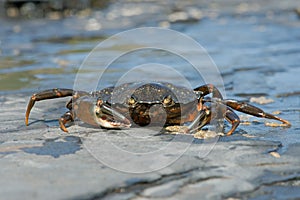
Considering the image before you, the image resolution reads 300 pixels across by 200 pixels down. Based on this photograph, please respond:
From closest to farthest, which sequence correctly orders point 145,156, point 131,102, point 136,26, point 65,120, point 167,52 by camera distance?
point 145,156 < point 131,102 < point 65,120 < point 167,52 < point 136,26

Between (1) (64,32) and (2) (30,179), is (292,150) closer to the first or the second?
(2) (30,179)

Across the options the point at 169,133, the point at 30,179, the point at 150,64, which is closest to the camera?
the point at 30,179

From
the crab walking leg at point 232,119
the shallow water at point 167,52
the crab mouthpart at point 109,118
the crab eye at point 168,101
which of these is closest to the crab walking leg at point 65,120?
the crab mouthpart at point 109,118

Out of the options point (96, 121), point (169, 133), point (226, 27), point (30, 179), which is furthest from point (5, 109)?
point (226, 27)

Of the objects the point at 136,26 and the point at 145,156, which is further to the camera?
the point at 136,26

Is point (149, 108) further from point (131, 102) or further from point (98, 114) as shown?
point (98, 114)

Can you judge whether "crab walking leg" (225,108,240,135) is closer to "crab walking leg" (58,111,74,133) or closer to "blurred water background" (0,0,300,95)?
"crab walking leg" (58,111,74,133)

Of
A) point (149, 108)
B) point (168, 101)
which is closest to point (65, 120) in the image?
point (149, 108)
